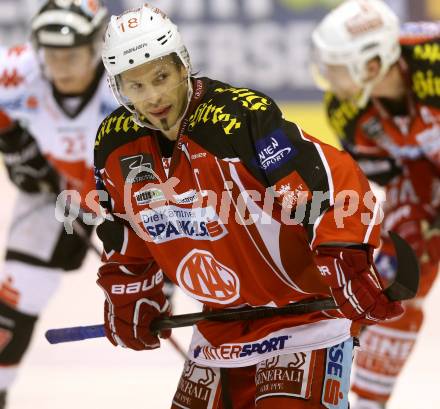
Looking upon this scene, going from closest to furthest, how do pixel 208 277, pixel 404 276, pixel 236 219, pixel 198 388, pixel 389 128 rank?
pixel 404 276
pixel 236 219
pixel 208 277
pixel 198 388
pixel 389 128

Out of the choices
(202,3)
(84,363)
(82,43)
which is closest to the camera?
(82,43)

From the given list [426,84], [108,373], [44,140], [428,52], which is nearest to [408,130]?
[426,84]

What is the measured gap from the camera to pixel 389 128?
545 centimetres

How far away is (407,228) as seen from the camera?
17.8 feet

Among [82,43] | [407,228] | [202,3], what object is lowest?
[202,3]

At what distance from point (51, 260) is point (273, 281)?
2.13 metres

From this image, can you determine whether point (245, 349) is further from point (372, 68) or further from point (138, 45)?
point (372, 68)

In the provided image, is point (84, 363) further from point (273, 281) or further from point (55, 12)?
point (273, 281)

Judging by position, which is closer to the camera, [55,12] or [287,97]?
[55,12]

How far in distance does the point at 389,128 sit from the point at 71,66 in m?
1.40

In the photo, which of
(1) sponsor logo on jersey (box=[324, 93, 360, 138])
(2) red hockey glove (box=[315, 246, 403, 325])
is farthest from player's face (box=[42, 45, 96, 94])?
(2) red hockey glove (box=[315, 246, 403, 325])

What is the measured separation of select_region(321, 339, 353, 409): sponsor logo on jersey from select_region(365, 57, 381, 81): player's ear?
205 centimetres

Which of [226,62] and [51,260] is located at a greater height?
[51,260]

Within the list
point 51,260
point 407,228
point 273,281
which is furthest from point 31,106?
point 273,281
